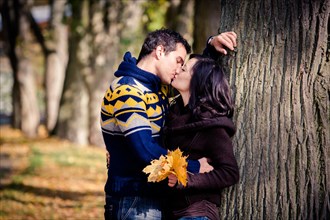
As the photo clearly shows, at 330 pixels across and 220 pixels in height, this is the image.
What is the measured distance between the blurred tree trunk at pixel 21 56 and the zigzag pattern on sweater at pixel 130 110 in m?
19.8

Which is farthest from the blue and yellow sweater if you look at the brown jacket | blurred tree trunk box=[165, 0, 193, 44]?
blurred tree trunk box=[165, 0, 193, 44]

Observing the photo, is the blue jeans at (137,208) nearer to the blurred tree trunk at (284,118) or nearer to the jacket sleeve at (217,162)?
the jacket sleeve at (217,162)

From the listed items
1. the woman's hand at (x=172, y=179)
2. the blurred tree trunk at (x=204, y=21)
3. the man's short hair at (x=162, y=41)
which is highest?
the blurred tree trunk at (x=204, y=21)

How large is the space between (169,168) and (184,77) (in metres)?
0.72

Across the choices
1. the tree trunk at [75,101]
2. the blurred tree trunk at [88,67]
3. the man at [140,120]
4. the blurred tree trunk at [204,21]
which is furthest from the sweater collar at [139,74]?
the tree trunk at [75,101]

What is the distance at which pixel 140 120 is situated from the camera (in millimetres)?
3908

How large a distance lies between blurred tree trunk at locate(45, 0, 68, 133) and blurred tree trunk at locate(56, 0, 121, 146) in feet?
9.88

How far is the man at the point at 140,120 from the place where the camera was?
392 centimetres

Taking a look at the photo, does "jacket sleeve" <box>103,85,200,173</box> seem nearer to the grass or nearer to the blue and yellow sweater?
the blue and yellow sweater

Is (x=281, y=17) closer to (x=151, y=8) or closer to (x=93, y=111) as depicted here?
(x=151, y=8)

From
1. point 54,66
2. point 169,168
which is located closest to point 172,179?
point 169,168

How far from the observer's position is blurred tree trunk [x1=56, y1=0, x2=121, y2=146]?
1897 centimetres

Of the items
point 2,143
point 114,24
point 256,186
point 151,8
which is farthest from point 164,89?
point 2,143

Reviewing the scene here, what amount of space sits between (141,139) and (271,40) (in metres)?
1.18
